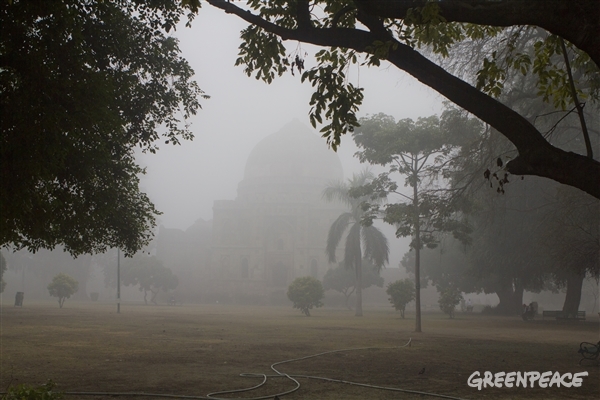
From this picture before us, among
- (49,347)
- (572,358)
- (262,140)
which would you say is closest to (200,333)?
(49,347)

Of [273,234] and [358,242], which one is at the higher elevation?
[273,234]

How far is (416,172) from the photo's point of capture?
19469 millimetres

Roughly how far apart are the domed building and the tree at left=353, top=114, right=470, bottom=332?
36674 mm

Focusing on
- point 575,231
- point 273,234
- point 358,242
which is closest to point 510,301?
point 358,242

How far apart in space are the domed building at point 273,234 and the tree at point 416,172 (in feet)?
120

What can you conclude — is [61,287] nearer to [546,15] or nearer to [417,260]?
[417,260]


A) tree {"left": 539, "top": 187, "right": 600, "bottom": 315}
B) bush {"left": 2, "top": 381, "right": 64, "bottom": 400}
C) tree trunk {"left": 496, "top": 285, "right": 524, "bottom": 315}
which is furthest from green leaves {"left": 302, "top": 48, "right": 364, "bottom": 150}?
tree trunk {"left": 496, "top": 285, "right": 524, "bottom": 315}

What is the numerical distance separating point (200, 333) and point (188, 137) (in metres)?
9.12

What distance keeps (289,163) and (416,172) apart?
142 ft

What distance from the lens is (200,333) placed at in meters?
16.4

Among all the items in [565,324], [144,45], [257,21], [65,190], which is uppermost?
[144,45]

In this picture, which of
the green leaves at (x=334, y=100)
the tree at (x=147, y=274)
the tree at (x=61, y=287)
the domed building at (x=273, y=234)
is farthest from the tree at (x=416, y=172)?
the domed building at (x=273, y=234)

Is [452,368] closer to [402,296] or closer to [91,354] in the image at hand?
[91,354]

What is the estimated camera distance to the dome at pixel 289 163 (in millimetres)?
61562
